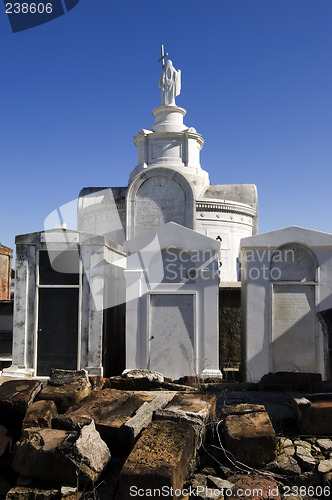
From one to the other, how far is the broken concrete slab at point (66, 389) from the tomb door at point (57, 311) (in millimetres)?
3585

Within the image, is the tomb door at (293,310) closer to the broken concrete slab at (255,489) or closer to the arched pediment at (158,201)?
the broken concrete slab at (255,489)

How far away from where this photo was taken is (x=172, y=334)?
30.2ft

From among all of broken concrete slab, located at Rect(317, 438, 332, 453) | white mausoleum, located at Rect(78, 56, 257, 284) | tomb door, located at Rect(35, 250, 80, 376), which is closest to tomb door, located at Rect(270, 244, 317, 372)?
tomb door, located at Rect(35, 250, 80, 376)

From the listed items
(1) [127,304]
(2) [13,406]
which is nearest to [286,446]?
(2) [13,406]

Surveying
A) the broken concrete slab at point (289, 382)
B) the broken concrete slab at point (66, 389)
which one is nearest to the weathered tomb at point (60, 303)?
the broken concrete slab at point (66, 389)

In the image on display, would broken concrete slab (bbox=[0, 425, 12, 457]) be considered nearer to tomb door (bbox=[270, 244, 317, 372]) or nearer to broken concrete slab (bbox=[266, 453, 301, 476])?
broken concrete slab (bbox=[266, 453, 301, 476])

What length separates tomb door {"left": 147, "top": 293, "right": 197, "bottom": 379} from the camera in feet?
30.0

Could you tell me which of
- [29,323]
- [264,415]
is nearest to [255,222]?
[29,323]

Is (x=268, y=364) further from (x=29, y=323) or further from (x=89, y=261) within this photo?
(x=29, y=323)

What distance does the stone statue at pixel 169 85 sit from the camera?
2061cm

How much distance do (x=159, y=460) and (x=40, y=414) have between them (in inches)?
62.2

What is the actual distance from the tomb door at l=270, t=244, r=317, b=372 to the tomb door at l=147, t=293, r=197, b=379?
5.06 ft

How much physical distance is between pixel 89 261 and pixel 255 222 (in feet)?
36.1

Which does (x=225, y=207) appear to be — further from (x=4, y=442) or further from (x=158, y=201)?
(x=4, y=442)
